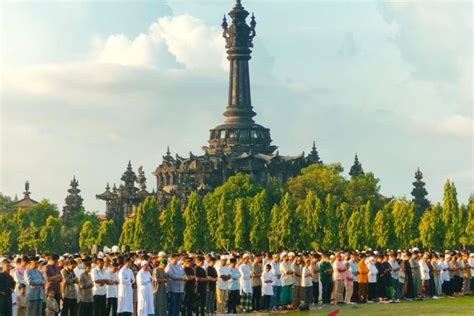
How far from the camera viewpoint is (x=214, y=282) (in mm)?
36625

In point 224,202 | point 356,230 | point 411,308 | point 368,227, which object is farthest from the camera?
point 224,202

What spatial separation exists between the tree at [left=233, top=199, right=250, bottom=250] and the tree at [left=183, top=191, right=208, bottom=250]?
337cm

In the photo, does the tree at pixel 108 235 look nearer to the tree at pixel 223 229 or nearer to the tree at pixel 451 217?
the tree at pixel 223 229

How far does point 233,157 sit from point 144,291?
12192 centimetres

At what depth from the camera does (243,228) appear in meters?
111

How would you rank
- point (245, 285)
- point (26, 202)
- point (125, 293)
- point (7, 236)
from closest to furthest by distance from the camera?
point (125, 293), point (245, 285), point (7, 236), point (26, 202)

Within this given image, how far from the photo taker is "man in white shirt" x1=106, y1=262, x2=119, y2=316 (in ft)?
108

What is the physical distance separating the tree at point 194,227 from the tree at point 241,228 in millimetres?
3373

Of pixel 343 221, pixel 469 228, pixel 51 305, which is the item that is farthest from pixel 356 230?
pixel 51 305

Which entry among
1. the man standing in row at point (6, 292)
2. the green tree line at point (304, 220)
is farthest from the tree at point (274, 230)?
the man standing in row at point (6, 292)

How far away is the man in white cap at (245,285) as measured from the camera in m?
38.2

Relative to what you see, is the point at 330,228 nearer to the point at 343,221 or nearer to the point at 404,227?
the point at 343,221

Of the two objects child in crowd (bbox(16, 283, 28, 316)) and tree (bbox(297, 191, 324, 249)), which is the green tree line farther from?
child in crowd (bbox(16, 283, 28, 316))

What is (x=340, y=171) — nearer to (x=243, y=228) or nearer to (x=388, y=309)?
(x=243, y=228)
